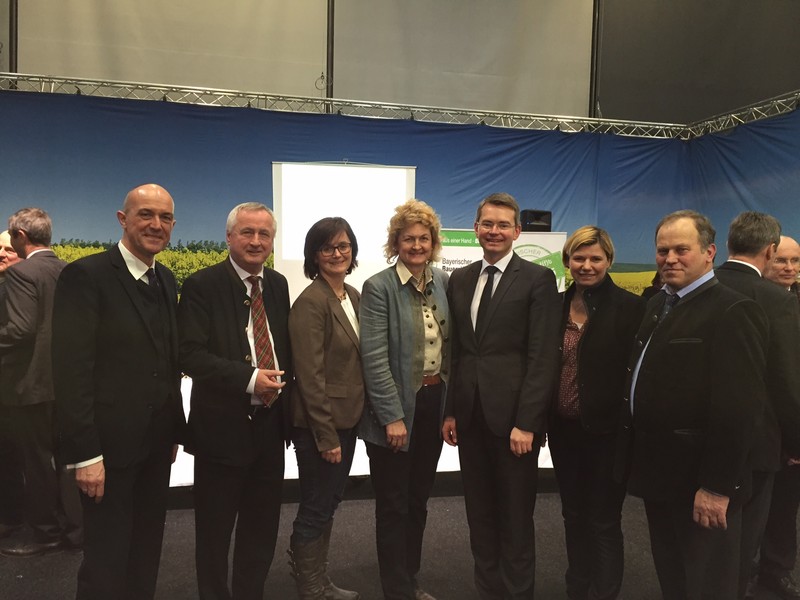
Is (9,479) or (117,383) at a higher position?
(117,383)

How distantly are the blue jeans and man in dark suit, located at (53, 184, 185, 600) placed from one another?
52 cm

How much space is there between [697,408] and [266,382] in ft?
4.89

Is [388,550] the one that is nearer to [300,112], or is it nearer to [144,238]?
[144,238]

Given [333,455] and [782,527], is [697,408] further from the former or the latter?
[782,527]

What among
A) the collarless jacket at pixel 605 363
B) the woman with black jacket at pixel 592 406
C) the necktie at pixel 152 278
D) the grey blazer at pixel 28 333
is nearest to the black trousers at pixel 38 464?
the grey blazer at pixel 28 333

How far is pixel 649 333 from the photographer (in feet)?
6.13

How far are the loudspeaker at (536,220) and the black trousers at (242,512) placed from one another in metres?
3.43

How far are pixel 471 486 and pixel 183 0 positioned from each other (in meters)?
5.44

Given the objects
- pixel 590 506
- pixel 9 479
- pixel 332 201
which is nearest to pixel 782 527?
pixel 590 506

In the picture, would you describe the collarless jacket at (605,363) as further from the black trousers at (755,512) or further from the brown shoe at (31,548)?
the brown shoe at (31,548)

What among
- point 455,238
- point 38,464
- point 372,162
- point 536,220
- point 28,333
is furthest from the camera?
point 372,162

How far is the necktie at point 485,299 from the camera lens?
2.14 metres

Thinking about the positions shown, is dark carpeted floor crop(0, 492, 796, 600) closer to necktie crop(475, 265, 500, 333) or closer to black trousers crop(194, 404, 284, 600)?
black trousers crop(194, 404, 284, 600)

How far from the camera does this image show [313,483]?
2135 millimetres
